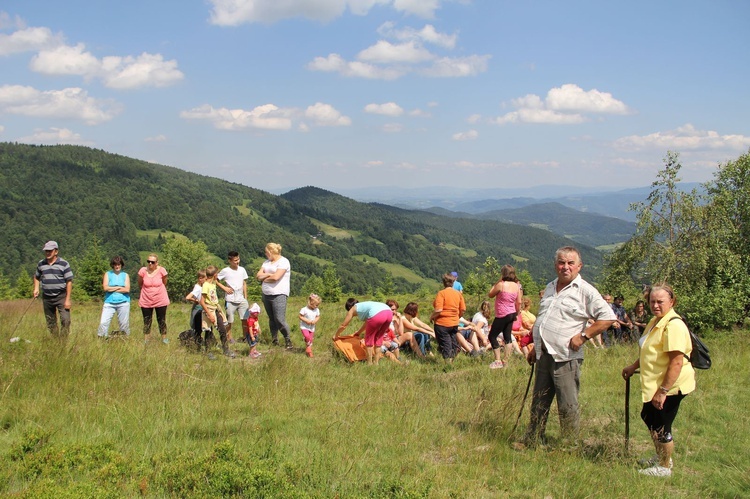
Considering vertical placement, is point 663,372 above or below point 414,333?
above

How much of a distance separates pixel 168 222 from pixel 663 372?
12748 centimetres

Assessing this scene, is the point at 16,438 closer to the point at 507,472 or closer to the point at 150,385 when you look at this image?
the point at 150,385

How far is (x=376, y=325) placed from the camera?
298 inches

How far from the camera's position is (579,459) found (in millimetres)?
3951

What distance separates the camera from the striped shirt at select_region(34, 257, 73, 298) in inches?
276

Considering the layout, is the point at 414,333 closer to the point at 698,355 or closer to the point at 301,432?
the point at 301,432

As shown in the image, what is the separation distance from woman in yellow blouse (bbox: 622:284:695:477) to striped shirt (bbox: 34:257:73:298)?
734 cm

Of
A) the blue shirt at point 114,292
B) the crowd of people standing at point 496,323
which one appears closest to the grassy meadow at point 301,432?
the crowd of people standing at point 496,323

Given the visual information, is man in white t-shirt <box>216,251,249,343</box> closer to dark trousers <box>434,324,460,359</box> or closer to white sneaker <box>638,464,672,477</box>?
dark trousers <box>434,324,460,359</box>

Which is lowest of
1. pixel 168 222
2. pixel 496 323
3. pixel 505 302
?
pixel 496 323

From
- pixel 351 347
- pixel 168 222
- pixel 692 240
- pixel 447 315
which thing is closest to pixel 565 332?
pixel 447 315

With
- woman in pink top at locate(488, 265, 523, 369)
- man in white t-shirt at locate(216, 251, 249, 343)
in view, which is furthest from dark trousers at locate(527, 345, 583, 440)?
man in white t-shirt at locate(216, 251, 249, 343)

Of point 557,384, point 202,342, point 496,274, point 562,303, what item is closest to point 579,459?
point 557,384

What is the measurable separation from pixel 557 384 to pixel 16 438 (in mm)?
4278
